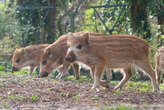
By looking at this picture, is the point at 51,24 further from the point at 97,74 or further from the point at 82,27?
the point at 97,74

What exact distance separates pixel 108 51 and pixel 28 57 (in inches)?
211

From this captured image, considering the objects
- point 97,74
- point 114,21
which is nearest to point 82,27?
point 114,21

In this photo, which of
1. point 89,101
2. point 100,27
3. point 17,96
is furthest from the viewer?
point 100,27

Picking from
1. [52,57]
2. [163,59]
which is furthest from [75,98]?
[52,57]

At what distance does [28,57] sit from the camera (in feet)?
42.2

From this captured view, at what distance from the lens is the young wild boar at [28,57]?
12617 millimetres

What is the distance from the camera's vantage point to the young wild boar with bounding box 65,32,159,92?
7949mm

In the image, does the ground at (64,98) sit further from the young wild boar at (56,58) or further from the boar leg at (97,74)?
the young wild boar at (56,58)

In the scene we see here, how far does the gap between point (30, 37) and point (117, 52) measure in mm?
7684

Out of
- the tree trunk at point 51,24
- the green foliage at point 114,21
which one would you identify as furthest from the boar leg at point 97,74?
the tree trunk at point 51,24

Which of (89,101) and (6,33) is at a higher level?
(6,33)

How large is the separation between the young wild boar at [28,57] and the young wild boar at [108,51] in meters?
4.56

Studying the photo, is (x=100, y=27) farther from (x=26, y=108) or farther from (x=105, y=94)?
(x=26, y=108)

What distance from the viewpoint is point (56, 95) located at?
7.07 metres
